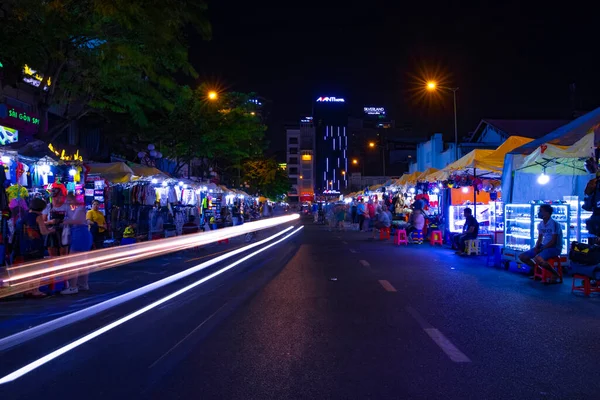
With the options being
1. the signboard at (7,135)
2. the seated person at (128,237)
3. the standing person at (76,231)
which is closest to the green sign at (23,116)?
the signboard at (7,135)

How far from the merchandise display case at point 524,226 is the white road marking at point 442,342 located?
6908mm

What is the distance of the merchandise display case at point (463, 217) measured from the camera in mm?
21766

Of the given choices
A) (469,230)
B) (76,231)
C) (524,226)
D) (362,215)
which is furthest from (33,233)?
(362,215)

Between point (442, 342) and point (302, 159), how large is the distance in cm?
14784

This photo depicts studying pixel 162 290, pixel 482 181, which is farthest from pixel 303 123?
pixel 162 290

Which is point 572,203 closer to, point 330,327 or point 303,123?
point 330,327

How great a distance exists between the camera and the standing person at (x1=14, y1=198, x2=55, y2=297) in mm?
11203

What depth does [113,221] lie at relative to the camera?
20562mm

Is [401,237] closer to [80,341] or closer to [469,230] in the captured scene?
[469,230]

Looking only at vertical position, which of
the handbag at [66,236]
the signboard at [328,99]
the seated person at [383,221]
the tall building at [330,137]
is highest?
the signboard at [328,99]

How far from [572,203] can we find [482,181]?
7.60m

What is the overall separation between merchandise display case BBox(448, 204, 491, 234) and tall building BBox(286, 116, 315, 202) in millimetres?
130076

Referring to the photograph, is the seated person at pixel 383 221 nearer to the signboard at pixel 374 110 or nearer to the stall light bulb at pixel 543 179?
the stall light bulb at pixel 543 179

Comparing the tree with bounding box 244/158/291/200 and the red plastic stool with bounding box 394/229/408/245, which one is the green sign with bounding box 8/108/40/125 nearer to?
the red plastic stool with bounding box 394/229/408/245
